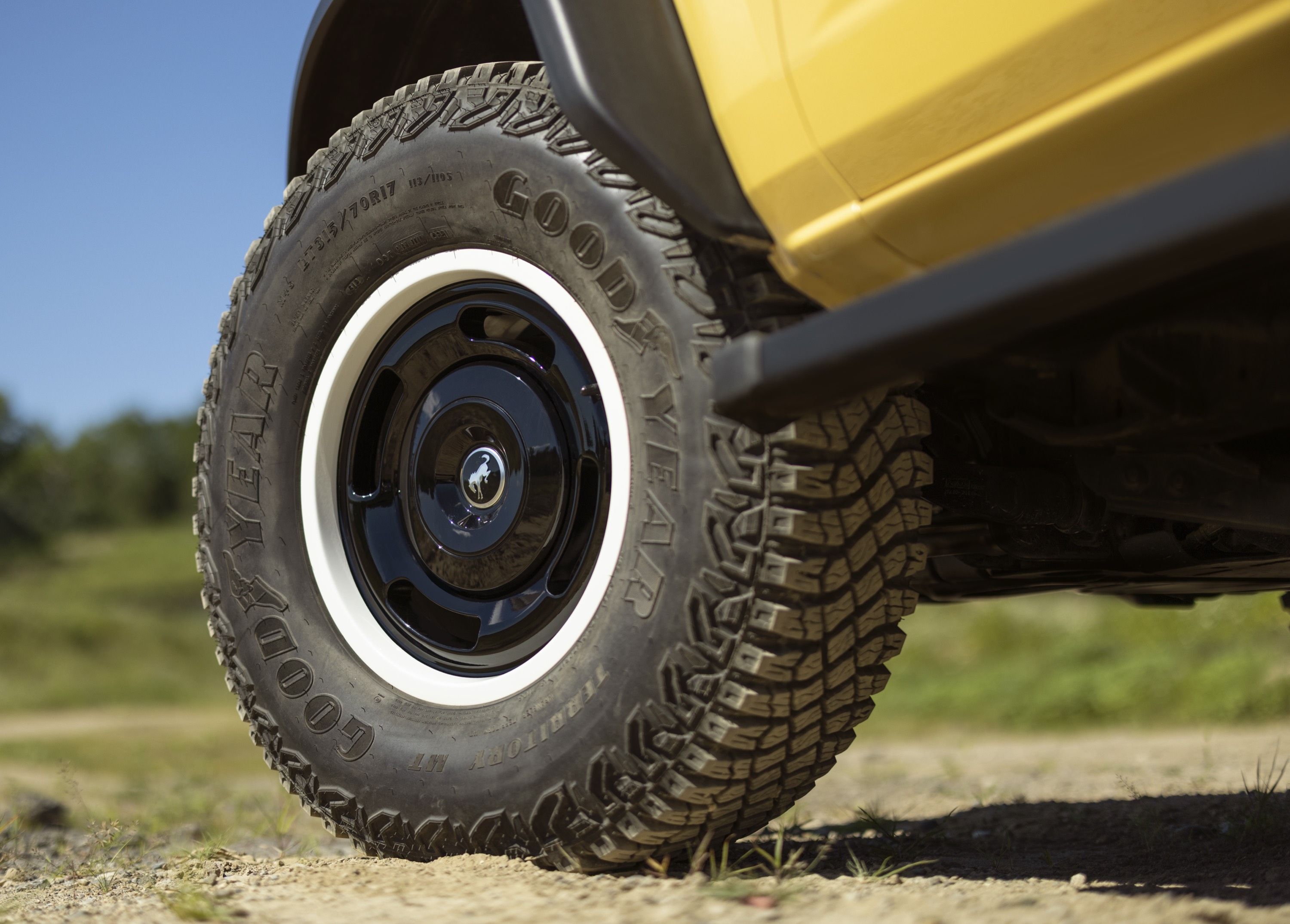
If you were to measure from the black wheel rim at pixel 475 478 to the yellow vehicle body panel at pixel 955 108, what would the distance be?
1.64ft

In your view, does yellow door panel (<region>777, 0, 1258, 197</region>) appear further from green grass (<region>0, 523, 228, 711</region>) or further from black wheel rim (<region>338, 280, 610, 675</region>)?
green grass (<region>0, 523, 228, 711</region>)

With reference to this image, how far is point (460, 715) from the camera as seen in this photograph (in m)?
1.68

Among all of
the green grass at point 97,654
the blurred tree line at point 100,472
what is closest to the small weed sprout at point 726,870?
the green grass at point 97,654

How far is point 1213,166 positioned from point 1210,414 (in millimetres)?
446

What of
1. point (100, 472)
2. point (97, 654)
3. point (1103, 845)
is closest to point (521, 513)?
point (1103, 845)

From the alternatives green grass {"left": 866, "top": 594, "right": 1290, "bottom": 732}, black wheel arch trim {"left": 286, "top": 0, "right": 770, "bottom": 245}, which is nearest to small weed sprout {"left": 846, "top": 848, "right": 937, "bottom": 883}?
black wheel arch trim {"left": 286, "top": 0, "right": 770, "bottom": 245}

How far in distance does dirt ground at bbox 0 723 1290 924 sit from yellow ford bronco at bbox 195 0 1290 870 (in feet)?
0.34

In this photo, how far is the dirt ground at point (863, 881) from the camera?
54.6 inches

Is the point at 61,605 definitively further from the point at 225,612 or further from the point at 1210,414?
the point at 1210,414

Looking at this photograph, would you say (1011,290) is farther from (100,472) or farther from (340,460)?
(100,472)

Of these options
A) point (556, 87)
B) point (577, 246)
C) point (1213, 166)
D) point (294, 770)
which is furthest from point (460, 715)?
point (1213, 166)

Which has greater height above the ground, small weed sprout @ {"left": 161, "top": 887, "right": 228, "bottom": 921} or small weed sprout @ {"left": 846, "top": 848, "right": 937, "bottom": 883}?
small weed sprout @ {"left": 161, "top": 887, "right": 228, "bottom": 921}

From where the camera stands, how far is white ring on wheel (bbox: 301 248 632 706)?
61.4 inches

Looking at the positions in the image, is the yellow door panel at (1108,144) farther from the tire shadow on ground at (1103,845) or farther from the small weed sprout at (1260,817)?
the small weed sprout at (1260,817)
